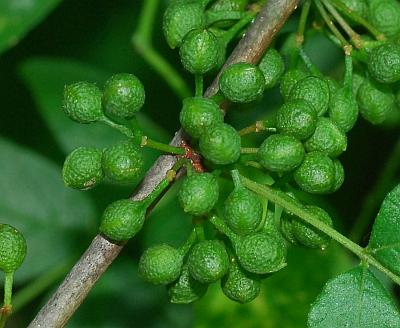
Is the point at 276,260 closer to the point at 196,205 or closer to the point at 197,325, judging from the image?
the point at 196,205

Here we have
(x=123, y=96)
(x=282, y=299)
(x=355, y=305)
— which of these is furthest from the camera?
(x=282, y=299)

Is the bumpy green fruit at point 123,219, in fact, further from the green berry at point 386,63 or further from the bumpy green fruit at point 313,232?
the green berry at point 386,63

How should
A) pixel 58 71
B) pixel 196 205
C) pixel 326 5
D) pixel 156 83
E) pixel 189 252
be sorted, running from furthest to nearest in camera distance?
pixel 156 83 → pixel 58 71 → pixel 326 5 → pixel 189 252 → pixel 196 205

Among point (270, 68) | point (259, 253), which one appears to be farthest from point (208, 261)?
point (270, 68)

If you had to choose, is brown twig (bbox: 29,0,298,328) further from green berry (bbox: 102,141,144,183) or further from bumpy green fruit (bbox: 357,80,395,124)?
bumpy green fruit (bbox: 357,80,395,124)

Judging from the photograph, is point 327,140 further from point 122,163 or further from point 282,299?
point 282,299

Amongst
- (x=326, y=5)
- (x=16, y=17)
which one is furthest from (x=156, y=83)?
(x=326, y=5)
